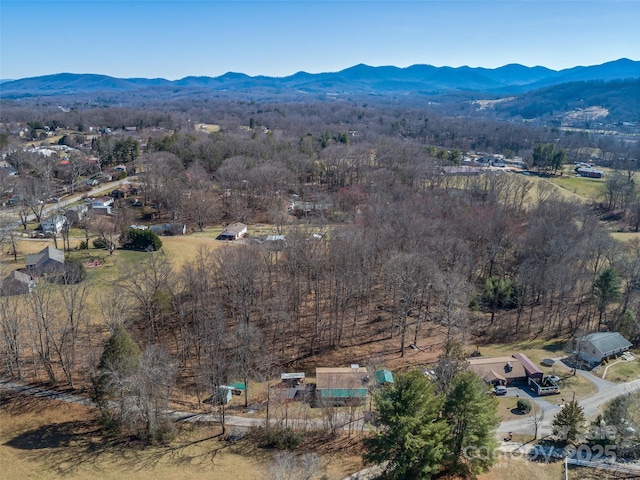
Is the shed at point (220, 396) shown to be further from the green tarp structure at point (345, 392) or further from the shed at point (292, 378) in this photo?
the green tarp structure at point (345, 392)

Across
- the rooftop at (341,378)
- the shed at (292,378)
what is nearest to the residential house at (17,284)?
the shed at (292,378)

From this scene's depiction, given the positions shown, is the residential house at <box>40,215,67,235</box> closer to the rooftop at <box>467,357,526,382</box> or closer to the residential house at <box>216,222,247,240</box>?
the residential house at <box>216,222,247,240</box>

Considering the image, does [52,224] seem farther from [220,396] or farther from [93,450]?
[220,396]

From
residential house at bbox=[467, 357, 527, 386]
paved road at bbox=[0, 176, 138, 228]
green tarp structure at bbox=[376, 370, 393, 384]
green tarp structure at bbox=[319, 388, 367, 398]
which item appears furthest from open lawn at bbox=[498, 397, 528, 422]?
paved road at bbox=[0, 176, 138, 228]

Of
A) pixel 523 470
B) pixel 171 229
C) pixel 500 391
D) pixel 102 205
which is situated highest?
pixel 102 205

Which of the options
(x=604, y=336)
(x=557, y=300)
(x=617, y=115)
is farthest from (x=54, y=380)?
(x=617, y=115)

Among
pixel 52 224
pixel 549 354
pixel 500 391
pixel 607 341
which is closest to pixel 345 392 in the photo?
pixel 500 391

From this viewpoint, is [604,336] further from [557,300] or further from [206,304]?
[206,304]
